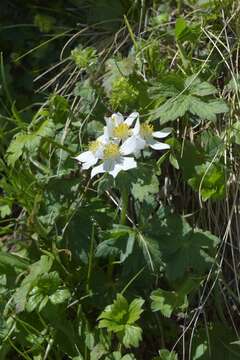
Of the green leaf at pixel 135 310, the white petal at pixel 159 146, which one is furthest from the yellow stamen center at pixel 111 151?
the green leaf at pixel 135 310

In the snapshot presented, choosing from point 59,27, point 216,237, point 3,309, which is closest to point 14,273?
point 3,309

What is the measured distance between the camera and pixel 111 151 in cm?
174

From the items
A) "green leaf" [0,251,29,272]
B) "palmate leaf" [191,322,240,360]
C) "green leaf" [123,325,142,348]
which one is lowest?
"palmate leaf" [191,322,240,360]

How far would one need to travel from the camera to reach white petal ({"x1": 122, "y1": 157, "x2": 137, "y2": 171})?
1705 millimetres

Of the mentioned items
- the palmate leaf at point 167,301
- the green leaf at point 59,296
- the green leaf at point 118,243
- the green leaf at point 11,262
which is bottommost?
the palmate leaf at point 167,301

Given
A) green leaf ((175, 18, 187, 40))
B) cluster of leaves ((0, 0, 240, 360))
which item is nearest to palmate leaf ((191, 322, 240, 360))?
cluster of leaves ((0, 0, 240, 360))

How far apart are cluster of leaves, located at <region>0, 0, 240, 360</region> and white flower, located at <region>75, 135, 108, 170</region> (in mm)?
52

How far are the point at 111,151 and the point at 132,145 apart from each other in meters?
0.05

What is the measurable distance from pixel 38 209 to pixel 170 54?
592 millimetres

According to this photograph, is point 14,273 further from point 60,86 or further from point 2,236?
point 60,86

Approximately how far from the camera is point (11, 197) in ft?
6.64

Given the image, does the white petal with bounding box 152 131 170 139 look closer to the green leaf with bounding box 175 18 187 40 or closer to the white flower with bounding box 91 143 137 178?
the white flower with bounding box 91 143 137 178

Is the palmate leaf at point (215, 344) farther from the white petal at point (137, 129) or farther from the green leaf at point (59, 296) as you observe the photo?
the white petal at point (137, 129)

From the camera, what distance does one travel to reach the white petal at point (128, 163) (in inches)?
67.1
